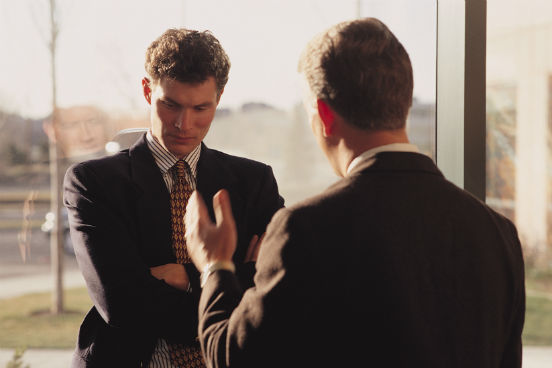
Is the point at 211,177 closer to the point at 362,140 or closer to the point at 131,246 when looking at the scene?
the point at 131,246

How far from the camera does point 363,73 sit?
101cm

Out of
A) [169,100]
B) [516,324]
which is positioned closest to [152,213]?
[169,100]

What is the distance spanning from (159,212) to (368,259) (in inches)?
27.5

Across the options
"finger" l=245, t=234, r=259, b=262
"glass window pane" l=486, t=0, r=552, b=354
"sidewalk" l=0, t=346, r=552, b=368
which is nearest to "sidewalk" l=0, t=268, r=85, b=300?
"sidewalk" l=0, t=346, r=552, b=368

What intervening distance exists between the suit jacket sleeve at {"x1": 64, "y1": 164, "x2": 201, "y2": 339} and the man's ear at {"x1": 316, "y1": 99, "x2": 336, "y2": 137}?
0.58 meters

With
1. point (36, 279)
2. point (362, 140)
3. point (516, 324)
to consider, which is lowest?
point (36, 279)

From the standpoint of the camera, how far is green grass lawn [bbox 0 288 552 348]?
5648 millimetres

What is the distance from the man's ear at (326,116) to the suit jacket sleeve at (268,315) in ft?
0.56

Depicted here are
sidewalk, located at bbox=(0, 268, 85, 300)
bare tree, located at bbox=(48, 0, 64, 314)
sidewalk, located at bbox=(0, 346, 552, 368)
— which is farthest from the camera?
sidewalk, located at bbox=(0, 268, 85, 300)

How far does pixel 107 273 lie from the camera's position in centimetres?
141

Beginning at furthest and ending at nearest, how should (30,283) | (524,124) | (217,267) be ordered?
(524,124)
(30,283)
(217,267)

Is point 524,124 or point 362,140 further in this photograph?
point 524,124

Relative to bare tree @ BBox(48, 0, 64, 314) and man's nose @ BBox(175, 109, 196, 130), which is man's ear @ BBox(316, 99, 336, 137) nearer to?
man's nose @ BBox(175, 109, 196, 130)

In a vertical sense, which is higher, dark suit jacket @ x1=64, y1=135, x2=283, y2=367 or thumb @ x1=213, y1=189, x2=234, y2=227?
thumb @ x1=213, y1=189, x2=234, y2=227
